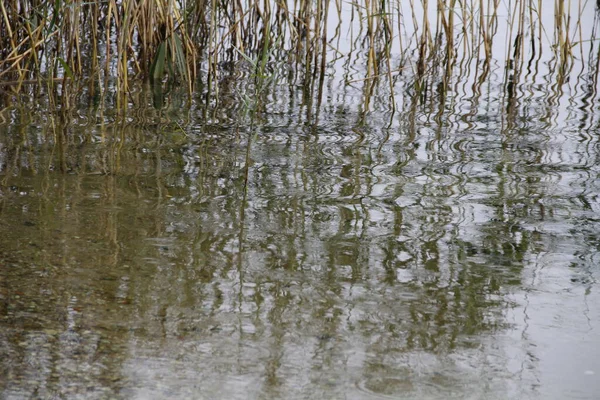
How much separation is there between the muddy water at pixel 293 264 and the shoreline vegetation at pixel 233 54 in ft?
1.55

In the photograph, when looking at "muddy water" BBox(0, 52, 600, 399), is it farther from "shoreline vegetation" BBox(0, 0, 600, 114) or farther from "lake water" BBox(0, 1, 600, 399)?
"shoreline vegetation" BBox(0, 0, 600, 114)

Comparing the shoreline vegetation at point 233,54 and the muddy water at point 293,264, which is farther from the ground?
the shoreline vegetation at point 233,54

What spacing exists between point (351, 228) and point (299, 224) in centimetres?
17

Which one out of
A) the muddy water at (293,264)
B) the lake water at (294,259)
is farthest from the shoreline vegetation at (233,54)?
the muddy water at (293,264)

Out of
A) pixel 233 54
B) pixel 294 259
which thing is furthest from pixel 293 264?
pixel 233 54

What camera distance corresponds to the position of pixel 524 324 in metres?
1.93

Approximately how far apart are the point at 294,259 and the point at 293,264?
4cm

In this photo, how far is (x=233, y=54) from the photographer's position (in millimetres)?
5902

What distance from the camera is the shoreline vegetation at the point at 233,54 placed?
13.0 feet

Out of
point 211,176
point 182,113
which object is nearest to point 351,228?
point 211,176

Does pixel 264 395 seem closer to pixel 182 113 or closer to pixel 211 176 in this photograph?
pixel 211 176

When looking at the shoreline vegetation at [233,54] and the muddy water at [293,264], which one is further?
the shoreline vegetation at [233,54]

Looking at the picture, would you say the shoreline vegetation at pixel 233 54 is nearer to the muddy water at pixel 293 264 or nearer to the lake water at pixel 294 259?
the lake water at pixel 294 259

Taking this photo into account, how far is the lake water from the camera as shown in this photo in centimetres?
169
